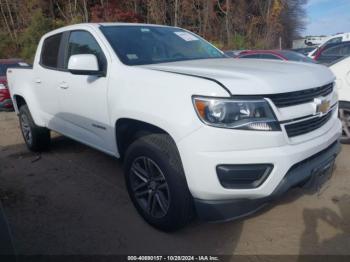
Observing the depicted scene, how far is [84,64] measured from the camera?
10.3ft

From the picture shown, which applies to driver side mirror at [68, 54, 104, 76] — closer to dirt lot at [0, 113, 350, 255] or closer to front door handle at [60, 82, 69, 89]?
front door handle at [60, 82, 69, 89]

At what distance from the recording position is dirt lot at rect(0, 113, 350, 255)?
2771mm

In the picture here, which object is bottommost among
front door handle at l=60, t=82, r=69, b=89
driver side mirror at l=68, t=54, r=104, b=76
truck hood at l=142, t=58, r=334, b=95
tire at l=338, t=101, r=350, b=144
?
tire at l=338, t=101, r=350, b=144

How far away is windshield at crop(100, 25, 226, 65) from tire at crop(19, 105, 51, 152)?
224cm

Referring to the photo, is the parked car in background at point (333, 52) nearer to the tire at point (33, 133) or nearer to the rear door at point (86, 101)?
the rear door at point (86, 101)

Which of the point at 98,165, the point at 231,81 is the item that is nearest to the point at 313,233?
the point at 231,81

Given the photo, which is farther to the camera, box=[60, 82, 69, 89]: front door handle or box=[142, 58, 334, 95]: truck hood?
box=[60, 82, 69, 89]: front door handle

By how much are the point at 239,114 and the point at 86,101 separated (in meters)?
1.82

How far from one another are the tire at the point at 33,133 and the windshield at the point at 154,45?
2.24 metres

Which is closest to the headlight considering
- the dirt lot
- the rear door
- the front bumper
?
the front bumper

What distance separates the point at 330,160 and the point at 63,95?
2.88 metres

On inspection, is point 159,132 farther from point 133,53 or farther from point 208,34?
point 208,34

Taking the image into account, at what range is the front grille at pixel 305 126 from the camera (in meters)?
2.40

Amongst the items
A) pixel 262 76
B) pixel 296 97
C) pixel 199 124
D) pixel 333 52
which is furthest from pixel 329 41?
pixel 199 124
